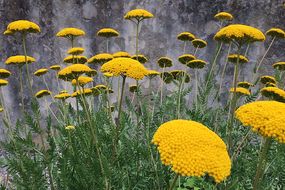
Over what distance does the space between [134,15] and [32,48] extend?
3.24 metres

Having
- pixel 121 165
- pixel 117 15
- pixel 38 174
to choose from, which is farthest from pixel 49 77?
pixel 38 174

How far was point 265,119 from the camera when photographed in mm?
1542

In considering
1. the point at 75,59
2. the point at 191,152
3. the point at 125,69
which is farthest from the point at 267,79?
the point at 191,152

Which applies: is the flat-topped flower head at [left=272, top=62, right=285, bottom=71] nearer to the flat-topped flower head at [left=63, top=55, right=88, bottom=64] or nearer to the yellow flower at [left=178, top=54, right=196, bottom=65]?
the yellow flower at [left=178, top=54, right=196, bottom=65]

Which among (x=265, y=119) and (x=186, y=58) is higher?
(x=265, y=119)

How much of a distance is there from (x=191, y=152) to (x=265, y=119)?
1.17ft

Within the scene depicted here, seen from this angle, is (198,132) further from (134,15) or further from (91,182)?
(134,15)

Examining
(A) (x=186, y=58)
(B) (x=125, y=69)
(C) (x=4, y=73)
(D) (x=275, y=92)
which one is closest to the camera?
(B) (x=125, y=69)

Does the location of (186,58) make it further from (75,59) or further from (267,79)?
(75,59)

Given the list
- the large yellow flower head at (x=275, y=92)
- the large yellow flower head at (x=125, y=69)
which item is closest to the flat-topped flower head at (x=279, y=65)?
the large yellow flower head at (x=275, y=92)

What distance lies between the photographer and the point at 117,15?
5797mm

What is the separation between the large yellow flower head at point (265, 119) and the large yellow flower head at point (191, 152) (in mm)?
152

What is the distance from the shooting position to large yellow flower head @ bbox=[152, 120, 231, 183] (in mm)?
1355

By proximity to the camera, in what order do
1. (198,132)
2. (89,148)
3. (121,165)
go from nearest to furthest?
1. (198,132)
2. (89,148)
3. (121,165)
